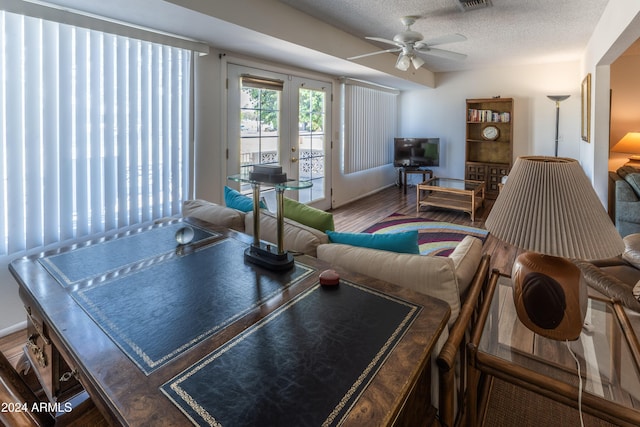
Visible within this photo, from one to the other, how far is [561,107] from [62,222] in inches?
288

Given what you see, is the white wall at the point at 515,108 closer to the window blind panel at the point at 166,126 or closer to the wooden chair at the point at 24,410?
the window blind panel at the point at 166,126

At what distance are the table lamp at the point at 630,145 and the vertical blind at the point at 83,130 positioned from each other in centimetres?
573

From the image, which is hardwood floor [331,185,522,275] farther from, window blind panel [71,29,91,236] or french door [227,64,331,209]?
window blind panel [71,29,91,236]

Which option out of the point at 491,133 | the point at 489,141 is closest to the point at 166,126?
the point at 491,133

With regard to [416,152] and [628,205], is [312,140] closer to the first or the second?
[416,152]

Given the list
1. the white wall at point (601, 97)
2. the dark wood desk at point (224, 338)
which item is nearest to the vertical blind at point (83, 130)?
the dark wood desk at point (224, 338)

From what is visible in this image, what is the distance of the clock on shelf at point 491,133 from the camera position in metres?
6.54

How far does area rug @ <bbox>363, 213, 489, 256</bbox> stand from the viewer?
12.7 feet

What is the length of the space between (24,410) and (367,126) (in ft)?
20.7

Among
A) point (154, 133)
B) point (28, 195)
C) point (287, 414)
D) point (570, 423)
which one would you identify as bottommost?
point (570, 423)

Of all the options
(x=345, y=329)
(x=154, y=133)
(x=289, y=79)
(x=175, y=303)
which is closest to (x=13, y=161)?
(x=154, y=133)

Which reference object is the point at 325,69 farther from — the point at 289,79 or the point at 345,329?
the point at 345,329

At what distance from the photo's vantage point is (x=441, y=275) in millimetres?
1223

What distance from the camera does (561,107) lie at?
19.9 ft
